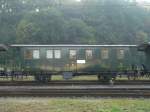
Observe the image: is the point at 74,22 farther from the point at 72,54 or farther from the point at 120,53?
the point at 72,54

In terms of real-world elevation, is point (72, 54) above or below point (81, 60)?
above

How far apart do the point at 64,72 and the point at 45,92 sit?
9367mm

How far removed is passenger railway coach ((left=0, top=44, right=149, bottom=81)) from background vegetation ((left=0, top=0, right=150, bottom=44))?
114ft

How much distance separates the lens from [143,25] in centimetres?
7656

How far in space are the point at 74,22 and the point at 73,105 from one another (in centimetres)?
5546

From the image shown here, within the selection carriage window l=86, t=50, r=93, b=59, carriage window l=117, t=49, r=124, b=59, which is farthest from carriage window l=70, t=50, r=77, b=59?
carriage window l=117, t=49, r=124, b=59

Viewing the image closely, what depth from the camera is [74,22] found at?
69000 mm

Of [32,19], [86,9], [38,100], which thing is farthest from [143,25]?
[38,100]

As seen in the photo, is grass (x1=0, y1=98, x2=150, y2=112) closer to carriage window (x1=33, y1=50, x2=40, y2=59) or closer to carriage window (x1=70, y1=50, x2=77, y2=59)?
carriage window (x1=33, y1=50, x2=40, y2=59)

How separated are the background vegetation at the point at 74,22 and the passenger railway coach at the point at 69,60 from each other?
34627 mm

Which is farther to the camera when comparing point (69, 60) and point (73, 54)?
point (73, 54)

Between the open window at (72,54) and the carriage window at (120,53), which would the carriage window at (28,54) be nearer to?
the open window at (72,54)

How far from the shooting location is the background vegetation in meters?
65.8

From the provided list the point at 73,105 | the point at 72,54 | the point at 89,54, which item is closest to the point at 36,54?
the point at 72,54
